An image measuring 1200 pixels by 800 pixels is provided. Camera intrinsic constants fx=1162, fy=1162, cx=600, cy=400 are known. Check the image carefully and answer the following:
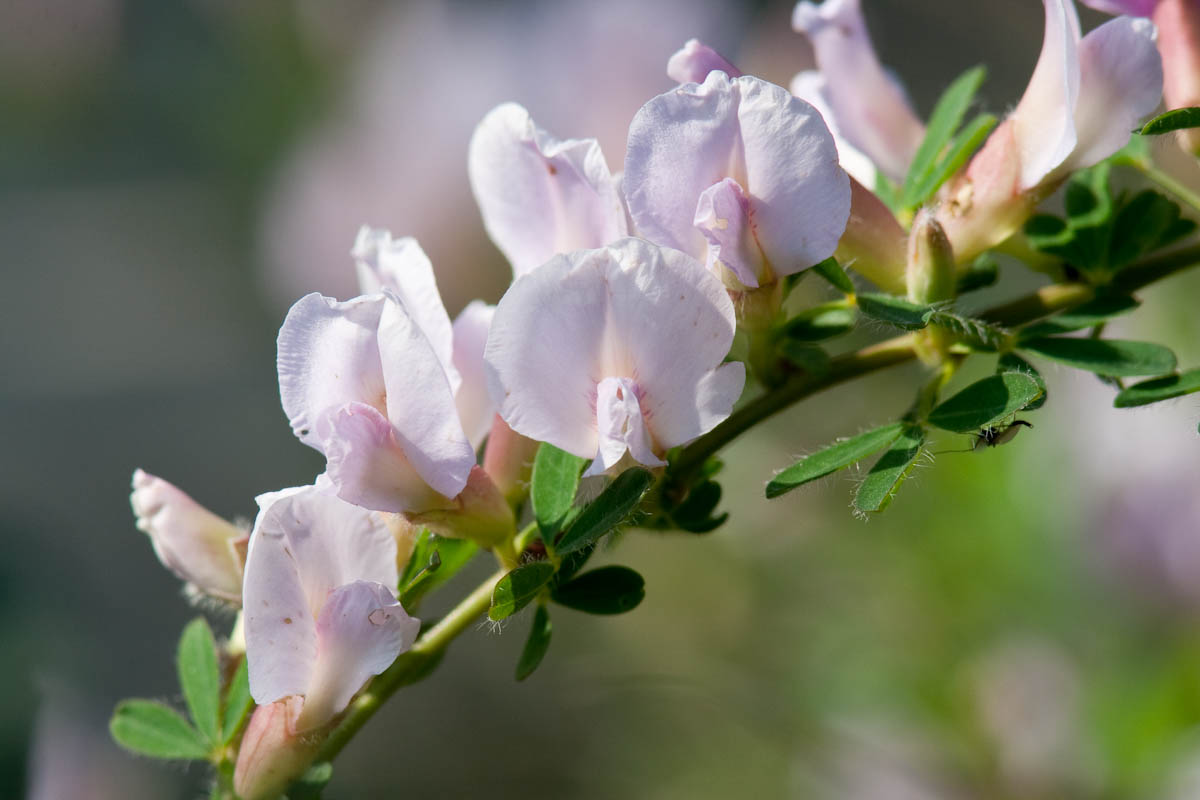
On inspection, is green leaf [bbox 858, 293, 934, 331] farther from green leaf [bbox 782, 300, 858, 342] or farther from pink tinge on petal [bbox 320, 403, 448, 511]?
pink tinge on petal [bbox 320, 403, 448, 511]

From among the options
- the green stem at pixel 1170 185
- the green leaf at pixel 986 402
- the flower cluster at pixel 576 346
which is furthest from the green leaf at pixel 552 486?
the green stem at pixel 1170 185

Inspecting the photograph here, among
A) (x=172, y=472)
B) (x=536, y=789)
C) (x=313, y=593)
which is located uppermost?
(x=313, y=593)

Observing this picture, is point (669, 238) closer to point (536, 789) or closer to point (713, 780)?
point (713, 780)

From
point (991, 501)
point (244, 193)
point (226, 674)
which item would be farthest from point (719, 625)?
point (244, 193)

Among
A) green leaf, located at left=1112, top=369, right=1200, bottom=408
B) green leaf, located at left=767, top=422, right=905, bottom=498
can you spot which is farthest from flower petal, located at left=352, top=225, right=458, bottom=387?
green leaf, located at left=1112, top=369, right=1200, bottom=408

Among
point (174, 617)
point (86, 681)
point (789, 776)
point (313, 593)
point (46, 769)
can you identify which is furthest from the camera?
point (174, 617)

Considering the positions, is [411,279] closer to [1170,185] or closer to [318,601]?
[318,601]

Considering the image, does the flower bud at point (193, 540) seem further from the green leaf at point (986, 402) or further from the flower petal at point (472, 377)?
the green leaf at point (986, 402)
